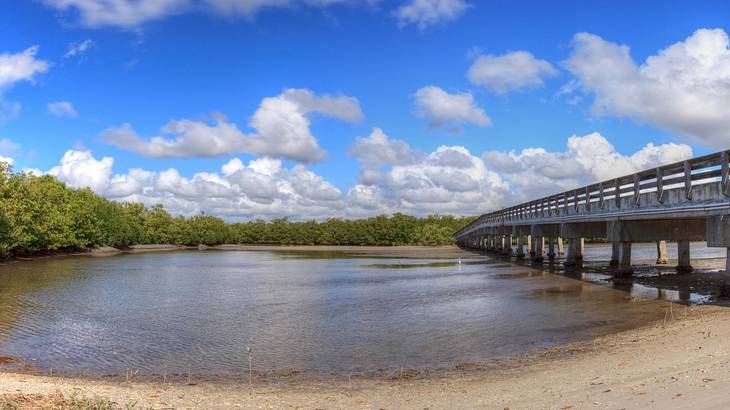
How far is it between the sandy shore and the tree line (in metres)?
66.2

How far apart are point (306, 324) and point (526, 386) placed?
11.6 meters

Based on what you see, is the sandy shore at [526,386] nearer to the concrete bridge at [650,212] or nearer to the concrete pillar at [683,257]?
the concrete bridge at [650,212]

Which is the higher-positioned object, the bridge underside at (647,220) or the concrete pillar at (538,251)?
the bridge underside at (647,220)

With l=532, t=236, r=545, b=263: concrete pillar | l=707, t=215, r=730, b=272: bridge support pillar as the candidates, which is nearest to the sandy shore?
l=707, t=215, r=730, b=272: bridge support pillar

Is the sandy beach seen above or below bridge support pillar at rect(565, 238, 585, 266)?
below

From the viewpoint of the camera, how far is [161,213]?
169250 mm

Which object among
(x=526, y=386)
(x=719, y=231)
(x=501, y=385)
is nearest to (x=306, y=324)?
(x=501, y=385)

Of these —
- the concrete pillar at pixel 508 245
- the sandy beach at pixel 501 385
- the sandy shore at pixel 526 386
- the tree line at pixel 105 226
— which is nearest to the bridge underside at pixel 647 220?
the sandy beach at pixel 501 385

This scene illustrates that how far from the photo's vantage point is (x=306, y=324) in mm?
20516

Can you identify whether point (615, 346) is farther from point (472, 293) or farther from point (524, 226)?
point (524, 226)

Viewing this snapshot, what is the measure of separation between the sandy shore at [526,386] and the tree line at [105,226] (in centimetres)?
6615

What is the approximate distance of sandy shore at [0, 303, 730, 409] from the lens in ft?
28.2

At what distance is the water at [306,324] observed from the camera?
48.7 feet

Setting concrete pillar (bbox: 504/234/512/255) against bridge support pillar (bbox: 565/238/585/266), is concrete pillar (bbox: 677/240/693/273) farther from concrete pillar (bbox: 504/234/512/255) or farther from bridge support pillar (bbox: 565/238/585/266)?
concrete pillar (bbox: 504/234/512/255)
